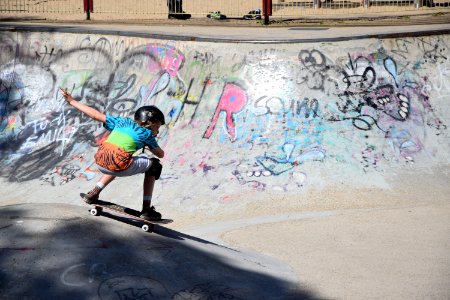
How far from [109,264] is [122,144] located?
1492 mm

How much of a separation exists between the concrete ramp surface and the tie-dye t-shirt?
217cm

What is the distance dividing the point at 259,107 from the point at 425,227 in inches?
144

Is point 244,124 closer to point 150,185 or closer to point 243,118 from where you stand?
point 243,118

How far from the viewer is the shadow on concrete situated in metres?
5.93

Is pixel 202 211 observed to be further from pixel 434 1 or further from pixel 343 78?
pixel 434 1

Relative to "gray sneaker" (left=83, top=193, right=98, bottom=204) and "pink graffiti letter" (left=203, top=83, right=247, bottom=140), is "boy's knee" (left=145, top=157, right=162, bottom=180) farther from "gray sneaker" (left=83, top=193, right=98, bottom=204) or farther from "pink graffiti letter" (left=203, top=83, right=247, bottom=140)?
"pink graffiti letter" (left=203, top=83, right=247, bottom=140)

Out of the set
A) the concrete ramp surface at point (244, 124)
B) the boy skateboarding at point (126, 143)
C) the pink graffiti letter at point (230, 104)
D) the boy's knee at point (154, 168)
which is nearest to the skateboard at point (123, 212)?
the boy skateboarding at point (126, 143)

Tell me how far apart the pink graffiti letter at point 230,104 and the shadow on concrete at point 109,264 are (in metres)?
4.21

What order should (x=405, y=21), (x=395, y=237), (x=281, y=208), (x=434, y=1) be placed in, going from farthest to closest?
(x=434, y=1)
(x=405, y=21)
(x=281, y=208)
(x=395, y=237)

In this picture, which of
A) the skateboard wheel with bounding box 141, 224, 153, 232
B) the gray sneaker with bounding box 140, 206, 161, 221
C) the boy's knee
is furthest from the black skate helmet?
the skateboard wheel with bounding box 141, 224, 153, 232

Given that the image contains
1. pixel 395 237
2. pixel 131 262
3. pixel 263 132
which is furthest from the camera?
pixel 263 132

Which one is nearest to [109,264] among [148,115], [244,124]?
[148,115]

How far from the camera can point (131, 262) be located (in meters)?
6.56

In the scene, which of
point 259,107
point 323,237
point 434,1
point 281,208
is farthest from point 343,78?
point 434,1
